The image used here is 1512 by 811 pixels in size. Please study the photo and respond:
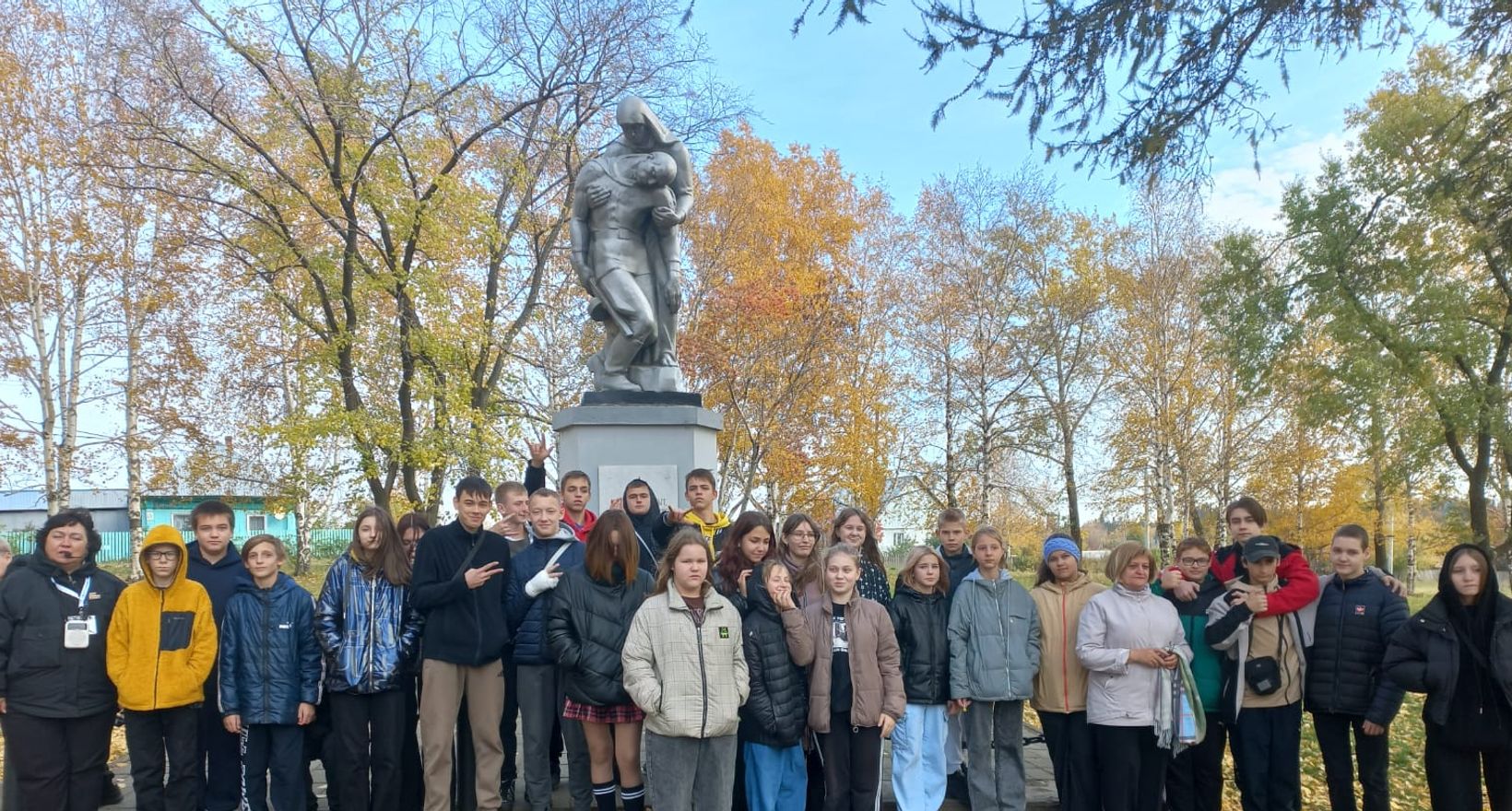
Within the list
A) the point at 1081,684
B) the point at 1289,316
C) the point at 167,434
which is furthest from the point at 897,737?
the point at 1289,316

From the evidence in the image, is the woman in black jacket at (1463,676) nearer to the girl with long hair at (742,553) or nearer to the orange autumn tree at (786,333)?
the girl with long hair at (742,553)

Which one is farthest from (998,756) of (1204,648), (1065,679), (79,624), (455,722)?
(79,624)

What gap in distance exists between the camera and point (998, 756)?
4.48 m

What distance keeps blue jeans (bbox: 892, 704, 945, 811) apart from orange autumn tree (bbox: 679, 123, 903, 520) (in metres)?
12.7

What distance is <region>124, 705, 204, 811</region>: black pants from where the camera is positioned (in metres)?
4.13

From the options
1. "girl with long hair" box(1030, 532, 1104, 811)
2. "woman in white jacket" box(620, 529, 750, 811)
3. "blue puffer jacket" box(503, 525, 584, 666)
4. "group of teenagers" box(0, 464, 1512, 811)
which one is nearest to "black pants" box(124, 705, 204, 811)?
"group of teenagers" box(0, 464, 1512, 811)

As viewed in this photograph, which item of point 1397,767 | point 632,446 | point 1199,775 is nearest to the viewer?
point 1199,775

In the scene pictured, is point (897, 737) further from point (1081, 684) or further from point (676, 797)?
point (676, 797)

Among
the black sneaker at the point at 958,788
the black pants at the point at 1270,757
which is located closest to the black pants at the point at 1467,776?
the black pants at the point at 1270,757

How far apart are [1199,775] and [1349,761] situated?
0.70 metres

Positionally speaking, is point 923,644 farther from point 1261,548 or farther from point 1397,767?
point 1397,767

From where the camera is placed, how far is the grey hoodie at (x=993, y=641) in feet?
14.4

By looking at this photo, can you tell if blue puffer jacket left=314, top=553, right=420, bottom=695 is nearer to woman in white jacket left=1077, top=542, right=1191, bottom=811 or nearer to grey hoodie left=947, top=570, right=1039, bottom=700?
grey hoodie left=947, top=570, right=1039, bottom=700

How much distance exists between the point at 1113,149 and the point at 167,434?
58.2 feet
